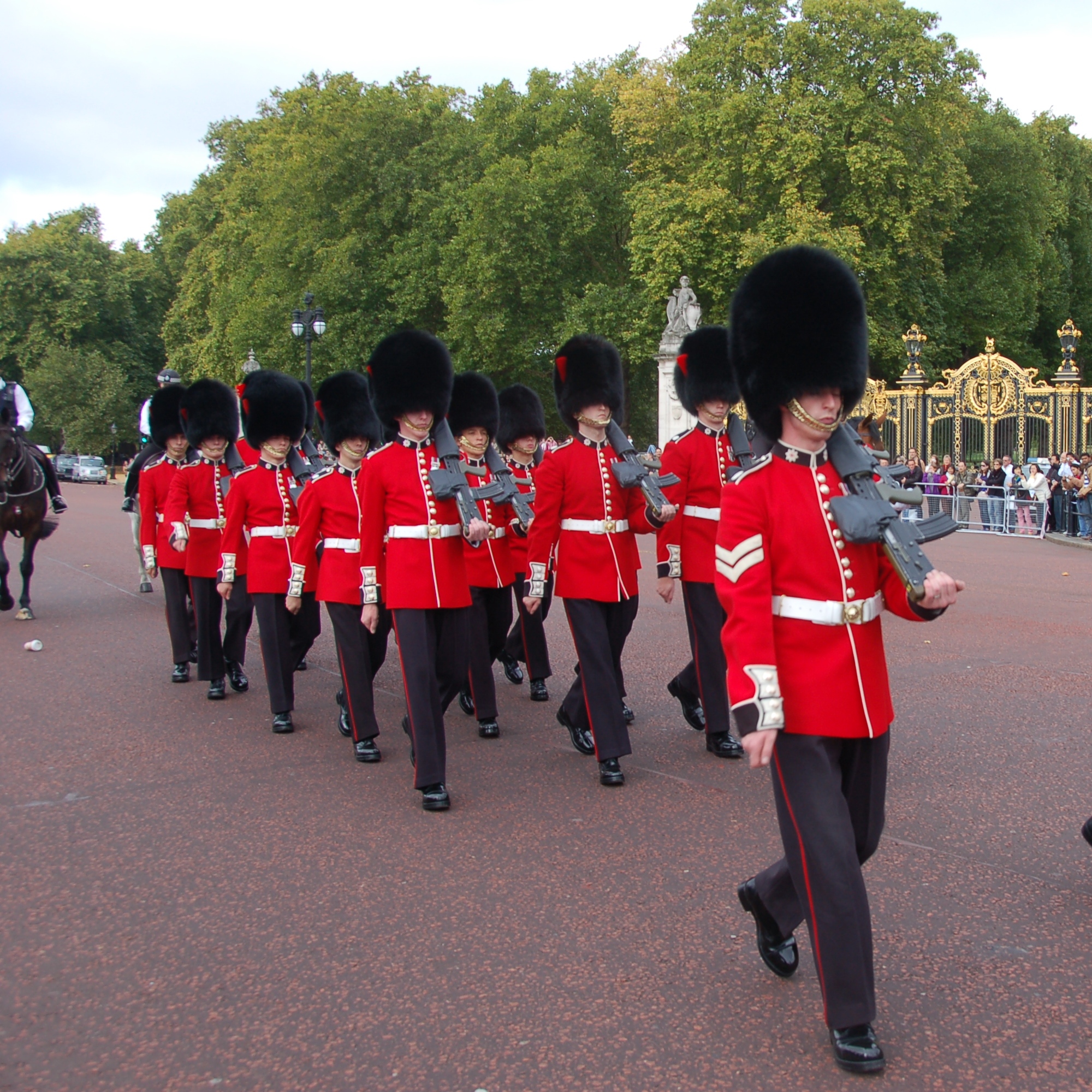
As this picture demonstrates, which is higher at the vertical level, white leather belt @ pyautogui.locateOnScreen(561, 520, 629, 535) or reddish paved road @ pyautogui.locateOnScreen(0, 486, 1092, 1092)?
white leather belt @ pyautogui.locateOnScreen(561, 520, 629, 535)

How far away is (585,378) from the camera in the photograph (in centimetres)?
609

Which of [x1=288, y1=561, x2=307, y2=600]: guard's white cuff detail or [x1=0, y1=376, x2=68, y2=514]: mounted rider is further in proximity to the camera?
[x1=0, y1=376, x2=68, y2=514]: mounted rider

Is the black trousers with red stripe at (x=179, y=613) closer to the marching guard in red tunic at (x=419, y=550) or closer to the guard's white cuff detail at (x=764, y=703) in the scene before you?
the marching guard in red tunic at (x=419, y=550)

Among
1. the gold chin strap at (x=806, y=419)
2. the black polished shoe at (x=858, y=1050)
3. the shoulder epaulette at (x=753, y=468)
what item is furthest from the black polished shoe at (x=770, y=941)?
the gold chin strap at (x=806, y=419)

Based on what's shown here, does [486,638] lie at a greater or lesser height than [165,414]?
lesser

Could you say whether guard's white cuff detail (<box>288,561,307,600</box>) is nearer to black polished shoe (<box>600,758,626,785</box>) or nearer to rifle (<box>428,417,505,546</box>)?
rifle (<box>428,417,505,546</box>)

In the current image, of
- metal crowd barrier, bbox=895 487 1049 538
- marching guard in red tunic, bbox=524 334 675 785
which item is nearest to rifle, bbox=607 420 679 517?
marching guard in red tunic, bbox=524 334 675 785

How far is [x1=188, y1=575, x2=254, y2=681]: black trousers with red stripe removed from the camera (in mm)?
7574

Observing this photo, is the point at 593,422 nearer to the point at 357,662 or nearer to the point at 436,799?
the point at 357,662

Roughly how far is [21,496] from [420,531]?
→ 773cm

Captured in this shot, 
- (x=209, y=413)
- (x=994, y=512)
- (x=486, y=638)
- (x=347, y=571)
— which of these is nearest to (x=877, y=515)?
(x=347, y=571)

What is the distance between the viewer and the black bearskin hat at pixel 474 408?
24.0 feet

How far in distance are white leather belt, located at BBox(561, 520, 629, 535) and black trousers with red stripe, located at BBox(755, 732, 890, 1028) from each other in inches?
101

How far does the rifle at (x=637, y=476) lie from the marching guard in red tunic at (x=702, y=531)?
16 cm
